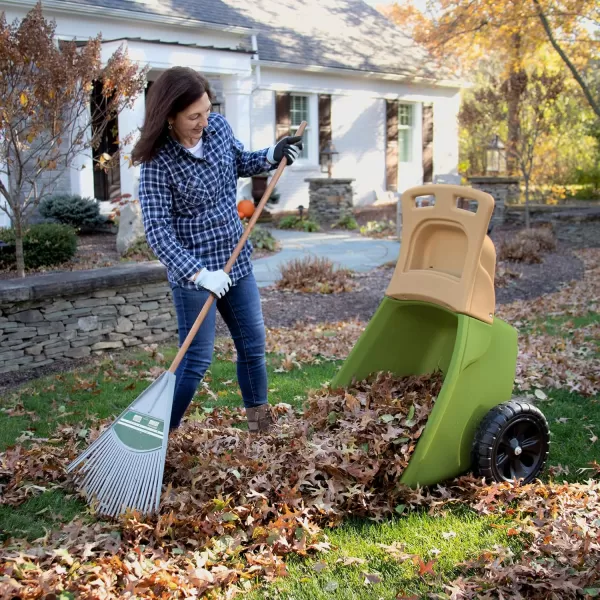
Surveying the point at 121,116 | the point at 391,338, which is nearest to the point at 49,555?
the point at 391,338

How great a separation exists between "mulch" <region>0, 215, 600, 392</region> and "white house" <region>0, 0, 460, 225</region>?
375 cm

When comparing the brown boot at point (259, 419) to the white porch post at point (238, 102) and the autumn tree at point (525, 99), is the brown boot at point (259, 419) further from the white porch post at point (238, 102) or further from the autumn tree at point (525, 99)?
the white porch post at point (238, 102)

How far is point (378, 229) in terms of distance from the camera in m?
14.9

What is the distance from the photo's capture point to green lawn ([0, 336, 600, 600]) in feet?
8.81

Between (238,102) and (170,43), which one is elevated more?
(170,43)

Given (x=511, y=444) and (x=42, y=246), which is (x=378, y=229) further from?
(x=511, y=444)

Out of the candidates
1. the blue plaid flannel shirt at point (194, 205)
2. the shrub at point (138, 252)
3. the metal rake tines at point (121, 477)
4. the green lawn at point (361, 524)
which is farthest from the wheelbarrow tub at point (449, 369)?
the shrub at point (138, 252)

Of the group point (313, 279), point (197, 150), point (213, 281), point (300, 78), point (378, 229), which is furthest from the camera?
point (300, 78)

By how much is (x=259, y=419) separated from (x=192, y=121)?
4.86 feet

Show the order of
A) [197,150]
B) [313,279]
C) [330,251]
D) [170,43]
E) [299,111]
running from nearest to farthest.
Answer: [197,150], [313,279], [330,251], [170,43], [299,111]

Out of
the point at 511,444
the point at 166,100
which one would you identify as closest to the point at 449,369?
the point at 511,444

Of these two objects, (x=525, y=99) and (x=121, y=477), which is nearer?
(x=121, y=477)

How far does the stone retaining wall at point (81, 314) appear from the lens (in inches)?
220

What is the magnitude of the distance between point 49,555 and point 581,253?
36.2 feet
